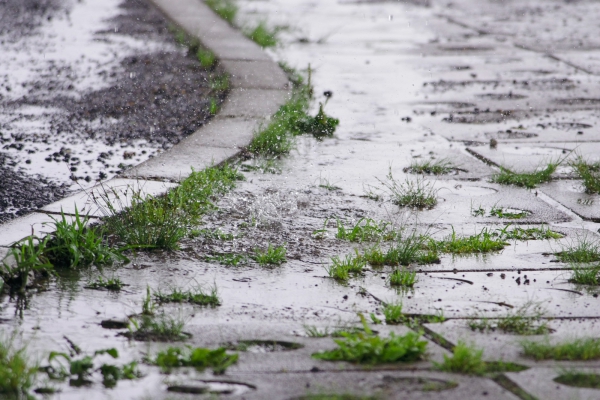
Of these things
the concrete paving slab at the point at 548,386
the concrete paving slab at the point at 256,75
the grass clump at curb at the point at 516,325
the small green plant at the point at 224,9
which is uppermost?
the small green plant at the point at 224,9

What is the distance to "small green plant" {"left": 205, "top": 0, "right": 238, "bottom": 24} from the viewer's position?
13314mm

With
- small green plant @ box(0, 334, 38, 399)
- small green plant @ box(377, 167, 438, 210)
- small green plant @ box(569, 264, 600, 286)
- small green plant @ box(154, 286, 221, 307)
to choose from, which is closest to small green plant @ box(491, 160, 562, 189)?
small green plant @ box(377, 167, 438, 210)

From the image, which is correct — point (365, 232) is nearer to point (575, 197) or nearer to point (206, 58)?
point (575, 197)

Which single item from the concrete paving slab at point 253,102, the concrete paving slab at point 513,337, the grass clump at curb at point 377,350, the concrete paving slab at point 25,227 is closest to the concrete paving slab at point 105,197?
the concrete paving slab at point 25,227

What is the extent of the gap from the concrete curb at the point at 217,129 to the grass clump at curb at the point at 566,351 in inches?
89.7

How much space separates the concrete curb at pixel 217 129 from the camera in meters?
4.80

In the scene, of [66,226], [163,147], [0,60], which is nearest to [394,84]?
[163,147]

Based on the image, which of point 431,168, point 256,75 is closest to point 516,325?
point 431,168

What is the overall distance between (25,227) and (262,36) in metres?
7.78

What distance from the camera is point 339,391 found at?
9.65ft

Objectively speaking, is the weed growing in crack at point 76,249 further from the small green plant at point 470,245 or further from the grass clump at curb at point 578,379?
the grass clump at curb at point 578,379

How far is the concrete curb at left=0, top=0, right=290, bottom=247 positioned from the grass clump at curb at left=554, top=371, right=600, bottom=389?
7.99ft

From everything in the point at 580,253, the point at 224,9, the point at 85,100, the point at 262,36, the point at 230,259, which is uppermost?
the point at 224,9

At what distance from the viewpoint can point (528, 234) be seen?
15.9 ft
